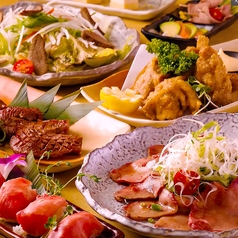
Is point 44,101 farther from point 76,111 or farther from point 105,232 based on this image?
point 105,232

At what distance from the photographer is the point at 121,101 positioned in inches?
113

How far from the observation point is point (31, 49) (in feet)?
11.5

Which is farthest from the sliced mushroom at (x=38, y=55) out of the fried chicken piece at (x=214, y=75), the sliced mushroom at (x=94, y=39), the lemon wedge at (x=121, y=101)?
the fried chicken piece at (x=214, y=75)

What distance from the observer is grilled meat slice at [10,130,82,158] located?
2457mm

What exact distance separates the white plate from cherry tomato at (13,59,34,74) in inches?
49.3

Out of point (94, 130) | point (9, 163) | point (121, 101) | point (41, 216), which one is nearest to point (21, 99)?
point (94, 130)

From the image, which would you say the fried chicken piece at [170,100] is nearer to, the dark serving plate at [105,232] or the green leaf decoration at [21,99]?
the green leaf decoration at [21,99]

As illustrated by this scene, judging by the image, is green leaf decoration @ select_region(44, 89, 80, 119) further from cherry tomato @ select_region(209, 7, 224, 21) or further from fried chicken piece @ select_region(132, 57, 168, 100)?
cherry tomato @ select_region(209, 7, 224, 21)

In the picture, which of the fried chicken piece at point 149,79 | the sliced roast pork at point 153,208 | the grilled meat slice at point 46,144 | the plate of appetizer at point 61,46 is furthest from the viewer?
the plate of appetizer at point 61,46

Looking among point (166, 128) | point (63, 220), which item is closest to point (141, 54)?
point (166, 128)

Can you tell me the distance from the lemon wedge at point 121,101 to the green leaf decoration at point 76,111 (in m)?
0.14

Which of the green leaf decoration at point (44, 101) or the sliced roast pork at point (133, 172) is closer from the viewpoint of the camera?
the sliced roast pork at point (133, 172)

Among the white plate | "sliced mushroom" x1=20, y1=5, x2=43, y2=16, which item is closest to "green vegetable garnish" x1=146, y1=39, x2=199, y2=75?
"sliced mushroom" x1=20, y1=5, x2=43, y2=16

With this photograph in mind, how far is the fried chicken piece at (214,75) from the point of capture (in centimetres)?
285
